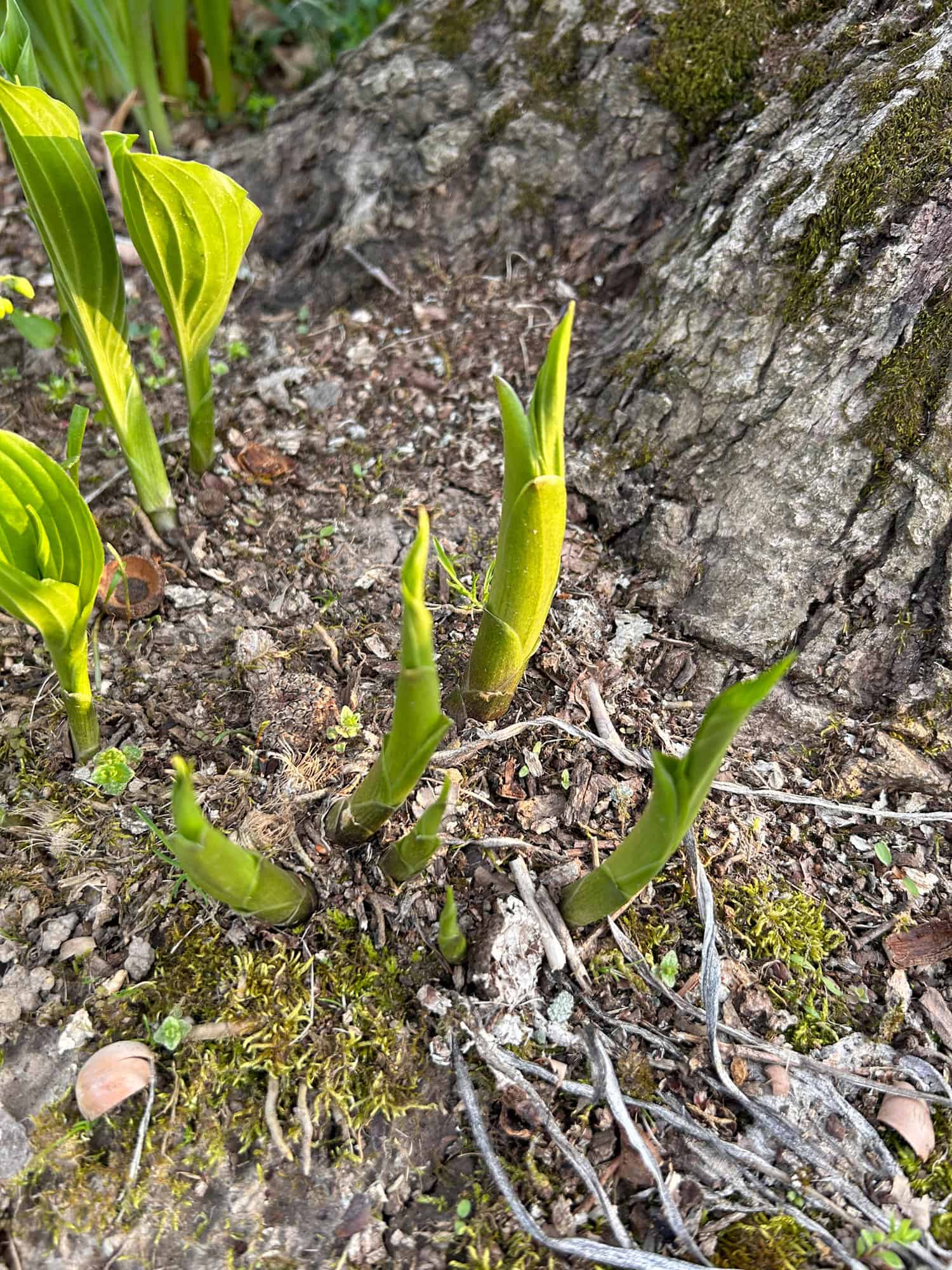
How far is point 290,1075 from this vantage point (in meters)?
1.25

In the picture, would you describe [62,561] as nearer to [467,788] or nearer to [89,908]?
[89,908]

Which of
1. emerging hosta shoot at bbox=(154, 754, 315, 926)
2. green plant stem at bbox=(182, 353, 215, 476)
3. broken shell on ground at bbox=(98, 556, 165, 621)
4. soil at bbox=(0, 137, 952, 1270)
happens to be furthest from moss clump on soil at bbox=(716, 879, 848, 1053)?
green plant stem at bbox=(182, 353, 215, 476)

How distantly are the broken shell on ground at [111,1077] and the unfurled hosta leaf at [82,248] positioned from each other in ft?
3.42

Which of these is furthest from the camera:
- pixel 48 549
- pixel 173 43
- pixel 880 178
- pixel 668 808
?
pixel 173 43

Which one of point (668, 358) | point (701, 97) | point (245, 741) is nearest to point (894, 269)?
point (668, 358)

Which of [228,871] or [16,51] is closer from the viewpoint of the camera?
[228,871]

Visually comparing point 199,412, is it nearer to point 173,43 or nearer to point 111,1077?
point 111,1077

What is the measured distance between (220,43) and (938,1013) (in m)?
3.01

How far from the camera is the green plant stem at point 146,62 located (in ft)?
7.43

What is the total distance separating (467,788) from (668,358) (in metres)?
0.97

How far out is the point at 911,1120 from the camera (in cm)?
126

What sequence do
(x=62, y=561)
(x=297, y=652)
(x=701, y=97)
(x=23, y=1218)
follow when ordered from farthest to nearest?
(x=701, y=97) → (x=297, y=652) → (x=62, y=561) → (x=23, y=1218)

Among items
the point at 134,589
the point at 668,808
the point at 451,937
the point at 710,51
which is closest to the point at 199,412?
the point at 134,589

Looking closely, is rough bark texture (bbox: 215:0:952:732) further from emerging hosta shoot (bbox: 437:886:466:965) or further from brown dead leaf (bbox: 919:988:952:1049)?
emerging hosta shoot (bbox: 437:886:466:965)
